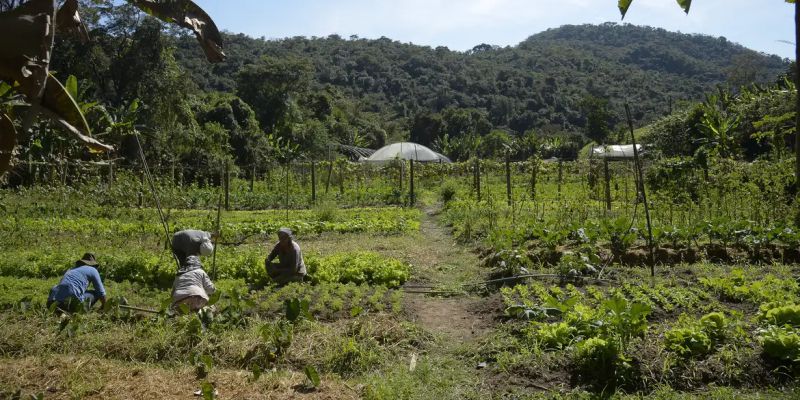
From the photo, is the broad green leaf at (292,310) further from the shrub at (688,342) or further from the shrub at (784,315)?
the shrub at (784,315)

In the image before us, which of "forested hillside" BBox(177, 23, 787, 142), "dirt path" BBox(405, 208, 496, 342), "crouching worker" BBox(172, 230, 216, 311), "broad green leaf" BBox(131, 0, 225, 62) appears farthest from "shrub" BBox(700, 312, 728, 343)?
"forested hillside" BBox(177, 23, 787, 142)

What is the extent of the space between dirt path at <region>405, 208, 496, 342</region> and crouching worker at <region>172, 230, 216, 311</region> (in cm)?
246

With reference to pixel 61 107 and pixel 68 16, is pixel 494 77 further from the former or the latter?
pixel 61 107

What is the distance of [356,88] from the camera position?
314ft

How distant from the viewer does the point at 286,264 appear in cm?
873

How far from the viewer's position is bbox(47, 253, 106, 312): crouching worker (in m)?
6.32

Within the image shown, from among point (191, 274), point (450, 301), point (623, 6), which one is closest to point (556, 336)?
point (450, 301)

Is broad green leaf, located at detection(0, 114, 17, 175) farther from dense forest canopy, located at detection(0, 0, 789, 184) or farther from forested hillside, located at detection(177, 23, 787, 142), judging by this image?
forested hillside, located at detection(177, 23, 787, 142)

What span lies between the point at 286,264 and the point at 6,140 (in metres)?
5.24

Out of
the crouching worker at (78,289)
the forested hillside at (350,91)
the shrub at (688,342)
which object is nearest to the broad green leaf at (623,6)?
the shrub at (688,342)

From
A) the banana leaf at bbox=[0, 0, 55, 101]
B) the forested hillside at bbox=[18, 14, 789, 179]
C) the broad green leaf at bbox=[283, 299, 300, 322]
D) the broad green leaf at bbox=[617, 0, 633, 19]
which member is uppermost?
the forested hillside at bbox=[18, 14, 789, 179]

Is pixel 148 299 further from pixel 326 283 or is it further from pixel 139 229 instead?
pixel 139 229

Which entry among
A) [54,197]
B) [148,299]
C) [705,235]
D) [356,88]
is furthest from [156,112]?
[356,88]

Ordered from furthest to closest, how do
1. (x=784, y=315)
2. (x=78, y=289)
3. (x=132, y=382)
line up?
(x=78, y=289)
(x=784, y=315)
(x=132, y=382)
